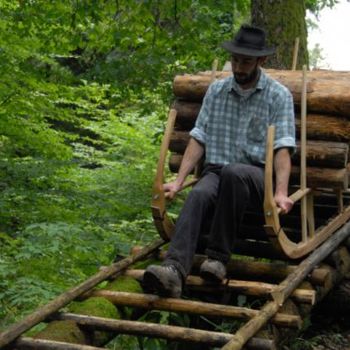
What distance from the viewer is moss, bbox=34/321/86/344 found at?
13.5ft

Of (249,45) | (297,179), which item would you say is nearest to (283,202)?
(297,179)

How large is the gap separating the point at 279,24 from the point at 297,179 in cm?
310

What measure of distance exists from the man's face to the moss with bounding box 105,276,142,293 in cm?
183

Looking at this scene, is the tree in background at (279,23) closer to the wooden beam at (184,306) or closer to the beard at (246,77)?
the beard at (246,77)

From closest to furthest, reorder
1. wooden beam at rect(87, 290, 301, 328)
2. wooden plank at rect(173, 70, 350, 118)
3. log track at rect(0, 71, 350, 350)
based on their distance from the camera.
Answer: log track at rect(0, 71, 350, 350)
wooden beam at rect(87, 290, 301, 328)
wooden plank at rect(173, 70, 350, 118)

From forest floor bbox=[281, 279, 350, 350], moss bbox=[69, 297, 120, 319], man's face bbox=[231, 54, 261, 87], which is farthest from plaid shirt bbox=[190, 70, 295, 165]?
forest floor bbox=[281, 279, 350, 350]

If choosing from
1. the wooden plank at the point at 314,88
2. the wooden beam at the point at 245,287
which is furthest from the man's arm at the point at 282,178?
the wooden plank at the point at 314,88

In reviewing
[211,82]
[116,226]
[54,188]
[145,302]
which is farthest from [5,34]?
[145,302]

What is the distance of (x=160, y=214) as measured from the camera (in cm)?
523

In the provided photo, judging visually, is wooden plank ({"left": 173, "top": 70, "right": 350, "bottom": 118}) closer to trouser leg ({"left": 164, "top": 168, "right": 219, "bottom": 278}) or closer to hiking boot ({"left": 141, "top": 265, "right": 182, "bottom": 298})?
trouser leg ({"left": 164, "top": 168, "right": 219, "bottom": 278})

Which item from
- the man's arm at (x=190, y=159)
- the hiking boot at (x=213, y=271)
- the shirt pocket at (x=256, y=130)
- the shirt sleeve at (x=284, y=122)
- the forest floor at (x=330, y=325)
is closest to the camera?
the hiking boot at (x=213, y=271)

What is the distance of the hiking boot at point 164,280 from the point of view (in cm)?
450

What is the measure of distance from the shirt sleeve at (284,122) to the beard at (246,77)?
0.27 meters

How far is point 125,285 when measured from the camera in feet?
16.4
